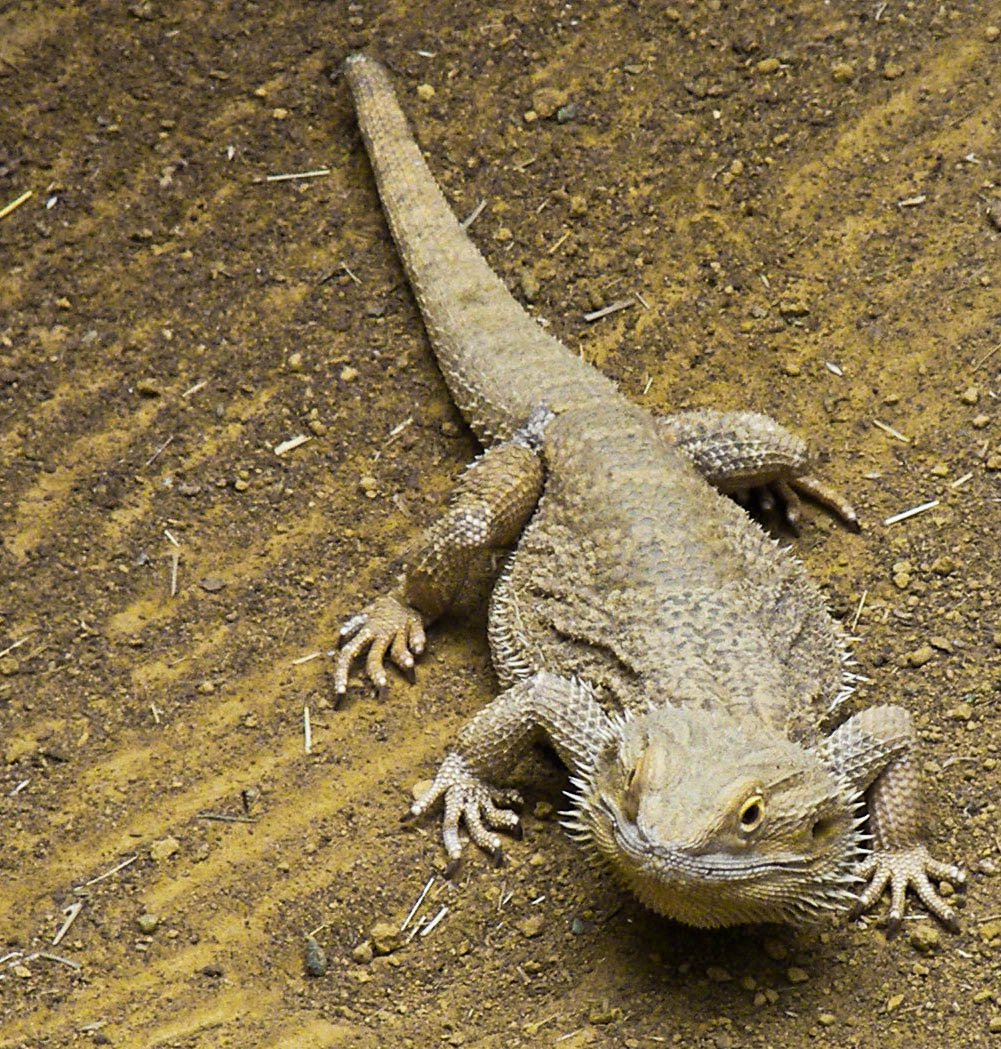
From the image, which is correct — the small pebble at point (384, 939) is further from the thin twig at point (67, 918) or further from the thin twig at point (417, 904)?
the thin twig at point (67, 918)

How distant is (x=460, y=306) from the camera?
7277 mm

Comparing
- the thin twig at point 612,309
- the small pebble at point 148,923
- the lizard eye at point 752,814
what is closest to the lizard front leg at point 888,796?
the lizard eye at point 752,814

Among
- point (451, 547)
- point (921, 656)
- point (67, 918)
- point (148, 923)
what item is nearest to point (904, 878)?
point (921, 656)

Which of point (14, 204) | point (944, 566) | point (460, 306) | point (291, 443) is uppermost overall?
point (14, 204)

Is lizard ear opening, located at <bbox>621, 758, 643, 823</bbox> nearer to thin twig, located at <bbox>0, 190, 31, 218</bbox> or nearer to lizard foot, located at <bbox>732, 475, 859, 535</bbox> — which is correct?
lizard foot, located at <bbox>732, 475, 859, 535</bbox>

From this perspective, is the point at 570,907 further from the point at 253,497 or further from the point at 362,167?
the point at 362,167

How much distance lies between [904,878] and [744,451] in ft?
6.66

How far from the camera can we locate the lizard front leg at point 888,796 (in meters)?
5.76

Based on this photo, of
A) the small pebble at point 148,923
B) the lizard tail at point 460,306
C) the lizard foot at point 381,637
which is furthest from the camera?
the lizard tail at point 460,306

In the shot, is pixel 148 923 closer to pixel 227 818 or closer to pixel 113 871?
pixel 113 871

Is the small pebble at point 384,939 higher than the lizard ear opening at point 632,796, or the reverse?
the lizard ear opening at point 632,796

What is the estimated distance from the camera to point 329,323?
24.8 feet

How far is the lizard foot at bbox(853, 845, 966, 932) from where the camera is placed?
5648 millimetres

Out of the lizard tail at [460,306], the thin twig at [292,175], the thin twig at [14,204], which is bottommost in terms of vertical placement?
the lizard tail at [460,306]
